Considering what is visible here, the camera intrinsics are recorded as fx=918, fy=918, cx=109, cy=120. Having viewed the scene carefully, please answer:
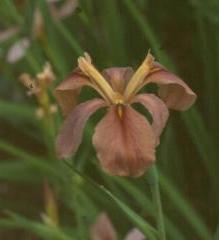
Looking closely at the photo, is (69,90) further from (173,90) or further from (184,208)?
(184,208)

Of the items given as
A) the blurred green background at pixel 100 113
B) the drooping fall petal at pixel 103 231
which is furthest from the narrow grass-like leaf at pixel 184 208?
the drooping fall petal at pixel 103 231

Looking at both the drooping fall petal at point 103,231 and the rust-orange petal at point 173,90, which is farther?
the drooping fall petal at point 103,231

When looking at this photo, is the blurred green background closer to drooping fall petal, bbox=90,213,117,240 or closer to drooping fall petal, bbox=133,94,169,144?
drooping fall petal, bbox=90,213,117,240

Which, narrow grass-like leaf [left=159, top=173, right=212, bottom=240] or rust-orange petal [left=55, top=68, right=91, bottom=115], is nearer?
rust-orange petal [left=55, top=68, right=91, bottom=115]

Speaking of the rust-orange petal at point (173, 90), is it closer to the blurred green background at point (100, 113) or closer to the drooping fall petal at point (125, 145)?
the drooping fall petal at point (125, 145)

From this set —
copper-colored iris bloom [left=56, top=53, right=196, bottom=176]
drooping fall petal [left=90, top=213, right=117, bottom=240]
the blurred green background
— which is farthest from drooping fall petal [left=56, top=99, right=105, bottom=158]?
drooping fall petal [left=90, top=213, right=117, bottom=240]

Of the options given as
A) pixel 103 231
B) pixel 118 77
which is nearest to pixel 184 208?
pixel 103 231

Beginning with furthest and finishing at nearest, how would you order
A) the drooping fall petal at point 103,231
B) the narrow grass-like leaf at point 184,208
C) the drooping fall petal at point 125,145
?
the narrow grass-like leaf at point 184,208
the drooping fall petal at point 103,231
the drooping fall petal at point 125,145
